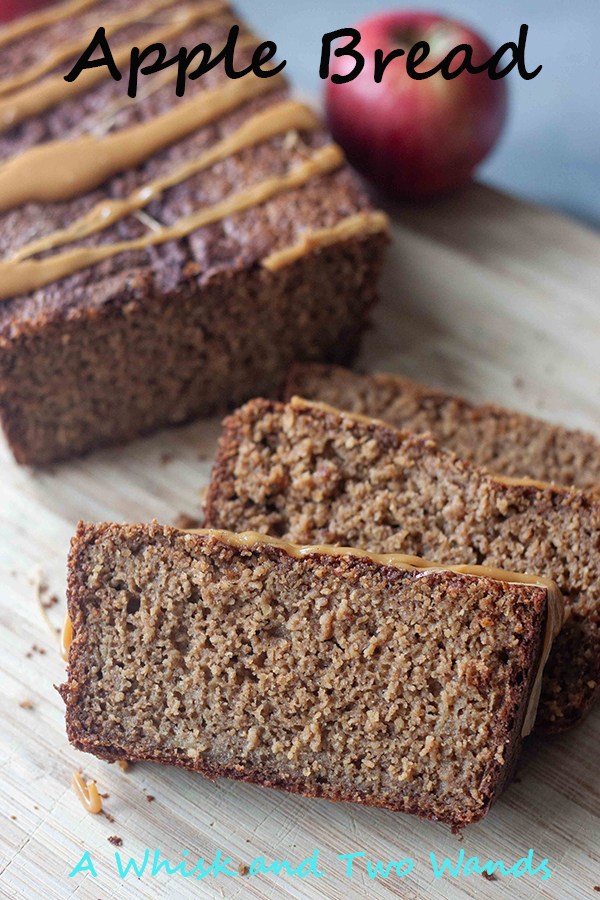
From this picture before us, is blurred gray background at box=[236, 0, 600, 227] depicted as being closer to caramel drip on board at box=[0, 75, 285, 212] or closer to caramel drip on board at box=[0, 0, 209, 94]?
caramel drip on board at box=[0, 0, 209, 94]

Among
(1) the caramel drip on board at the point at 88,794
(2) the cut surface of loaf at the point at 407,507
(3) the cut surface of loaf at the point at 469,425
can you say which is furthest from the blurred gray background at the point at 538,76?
(1) the caramel drip on board at the point at 88,794

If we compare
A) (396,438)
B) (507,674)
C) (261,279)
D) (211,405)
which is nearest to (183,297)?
(261,279)

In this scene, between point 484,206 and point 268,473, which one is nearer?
point 268,473

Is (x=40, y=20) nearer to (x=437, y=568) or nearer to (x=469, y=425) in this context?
(x=469, y=425)

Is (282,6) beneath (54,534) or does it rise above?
above

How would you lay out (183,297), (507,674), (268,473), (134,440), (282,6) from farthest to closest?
(282,6)
(134,440)
(183,297)
(268,473)
(507,674)

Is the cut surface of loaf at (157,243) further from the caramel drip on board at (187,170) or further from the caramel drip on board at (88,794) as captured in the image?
the caramel drip on board at (88,794)

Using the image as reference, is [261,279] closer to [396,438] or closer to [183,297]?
[183,297]

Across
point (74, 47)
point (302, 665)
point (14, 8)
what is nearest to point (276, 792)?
point (302, 665)

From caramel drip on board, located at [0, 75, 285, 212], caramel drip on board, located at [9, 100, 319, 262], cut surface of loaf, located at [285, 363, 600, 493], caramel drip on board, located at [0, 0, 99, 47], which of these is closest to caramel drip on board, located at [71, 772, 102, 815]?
cut surface of loaf, located at [285, 363, 600, 493]
